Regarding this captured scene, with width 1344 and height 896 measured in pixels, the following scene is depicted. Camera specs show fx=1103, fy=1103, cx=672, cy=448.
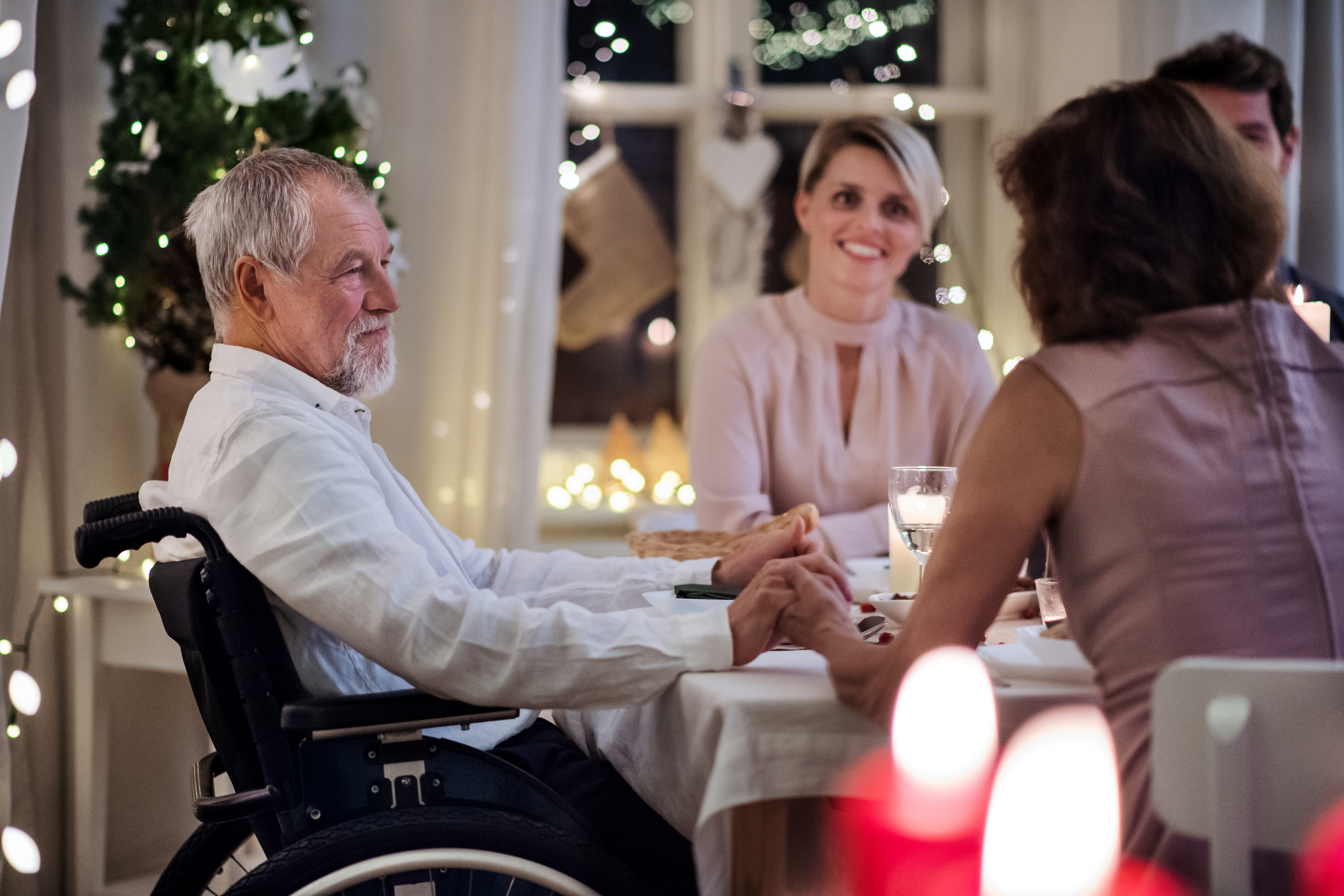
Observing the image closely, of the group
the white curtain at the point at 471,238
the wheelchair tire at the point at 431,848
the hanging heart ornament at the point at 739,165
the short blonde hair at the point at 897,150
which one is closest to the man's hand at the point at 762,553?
the wheelchair tire at the point at 431,848

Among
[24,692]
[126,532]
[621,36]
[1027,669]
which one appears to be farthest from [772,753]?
[621,36]

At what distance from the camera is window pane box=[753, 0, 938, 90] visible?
11.5ft

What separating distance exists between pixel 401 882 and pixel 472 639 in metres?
0.22

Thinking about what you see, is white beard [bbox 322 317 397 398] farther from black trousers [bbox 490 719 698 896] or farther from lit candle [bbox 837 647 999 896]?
lit candle [bbox 837 647 999 896]

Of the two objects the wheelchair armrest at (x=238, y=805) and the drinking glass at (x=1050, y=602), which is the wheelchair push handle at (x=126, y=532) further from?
the drinking glass at (x=1050, y=602)

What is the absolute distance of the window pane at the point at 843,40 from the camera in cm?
350

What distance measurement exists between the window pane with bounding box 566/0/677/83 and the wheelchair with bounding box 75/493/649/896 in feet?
8.83

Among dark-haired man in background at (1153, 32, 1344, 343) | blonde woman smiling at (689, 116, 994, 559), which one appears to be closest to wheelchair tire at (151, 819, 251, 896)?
blonde woman smiling at (689, 116, 994, 559)

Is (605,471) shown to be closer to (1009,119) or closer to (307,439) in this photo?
(1009,119)

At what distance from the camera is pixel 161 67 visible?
2.30m

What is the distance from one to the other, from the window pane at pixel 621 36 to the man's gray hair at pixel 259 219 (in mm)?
2238

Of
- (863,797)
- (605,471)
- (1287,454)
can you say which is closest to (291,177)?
(863,797)

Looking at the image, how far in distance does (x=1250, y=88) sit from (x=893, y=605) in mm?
1577

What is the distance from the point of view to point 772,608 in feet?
3.58
